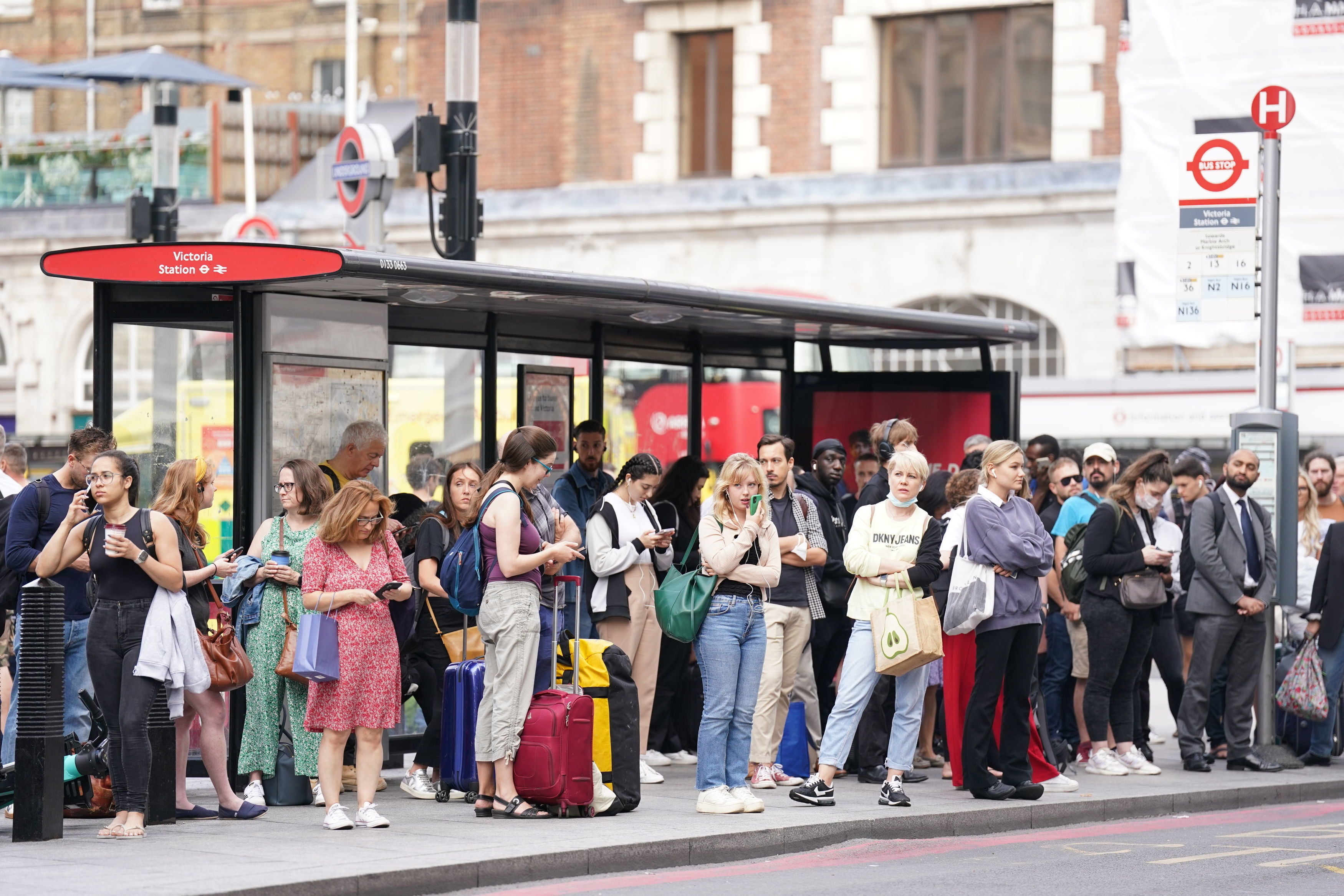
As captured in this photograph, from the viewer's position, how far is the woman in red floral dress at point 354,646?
31.2ft

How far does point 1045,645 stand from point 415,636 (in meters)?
4.22

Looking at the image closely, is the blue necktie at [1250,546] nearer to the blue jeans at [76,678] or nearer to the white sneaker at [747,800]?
the white sneaker at [747,800]

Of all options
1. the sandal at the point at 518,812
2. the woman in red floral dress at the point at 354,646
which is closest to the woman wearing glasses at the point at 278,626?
the woman in red floral dress at the point at 354,646

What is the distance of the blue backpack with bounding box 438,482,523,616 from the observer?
996cm

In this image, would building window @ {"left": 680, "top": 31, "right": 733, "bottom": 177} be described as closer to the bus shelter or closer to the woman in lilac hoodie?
the bus shelter

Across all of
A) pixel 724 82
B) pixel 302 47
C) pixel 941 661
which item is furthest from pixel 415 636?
pixel 302 47

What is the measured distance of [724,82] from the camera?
1153 inches

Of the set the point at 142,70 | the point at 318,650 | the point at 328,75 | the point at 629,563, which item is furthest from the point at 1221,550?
the point at 328,75

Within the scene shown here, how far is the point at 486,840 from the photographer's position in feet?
30.2

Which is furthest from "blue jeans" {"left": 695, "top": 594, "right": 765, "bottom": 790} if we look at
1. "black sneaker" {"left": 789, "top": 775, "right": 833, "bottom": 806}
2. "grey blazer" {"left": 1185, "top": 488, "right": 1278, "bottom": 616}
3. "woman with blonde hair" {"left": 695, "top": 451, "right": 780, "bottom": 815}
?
"grey blazer" {"left": 1185, "top": 488, "right": 1278, "bottom": 616}

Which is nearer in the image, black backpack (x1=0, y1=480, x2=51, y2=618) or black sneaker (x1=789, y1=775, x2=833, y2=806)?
black backpack (x1=0, y1=480, x2=51, y2=618)

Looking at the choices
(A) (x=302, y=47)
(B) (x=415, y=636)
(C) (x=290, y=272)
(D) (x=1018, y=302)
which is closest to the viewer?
(C) (x=290, y=272)

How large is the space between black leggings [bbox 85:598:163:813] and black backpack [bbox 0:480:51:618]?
888 mm

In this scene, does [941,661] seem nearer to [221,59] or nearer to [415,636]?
[415,636]
